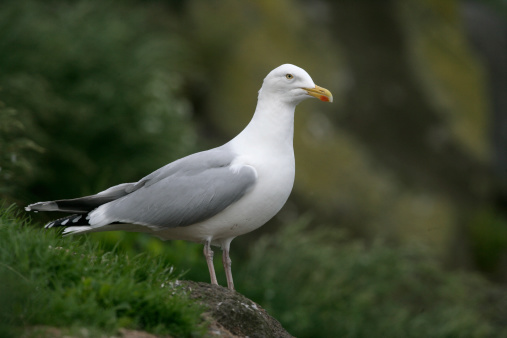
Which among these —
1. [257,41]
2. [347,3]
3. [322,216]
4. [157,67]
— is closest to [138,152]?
[157,67]

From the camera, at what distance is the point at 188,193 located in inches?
168

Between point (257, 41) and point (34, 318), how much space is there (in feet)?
26.0

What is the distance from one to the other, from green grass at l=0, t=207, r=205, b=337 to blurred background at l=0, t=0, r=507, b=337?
5.02 feet

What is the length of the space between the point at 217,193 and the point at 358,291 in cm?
316

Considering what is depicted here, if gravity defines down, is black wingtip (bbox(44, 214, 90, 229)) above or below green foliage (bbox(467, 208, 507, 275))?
below

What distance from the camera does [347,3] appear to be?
11.4m

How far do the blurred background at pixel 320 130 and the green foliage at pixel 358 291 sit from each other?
2 centimetres

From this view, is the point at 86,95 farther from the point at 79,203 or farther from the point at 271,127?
the point at 271,127

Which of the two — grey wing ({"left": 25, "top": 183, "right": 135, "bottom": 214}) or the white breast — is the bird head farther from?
grey wing ({"left": 25, "top": 183, "right": 135, "bottom": 214})

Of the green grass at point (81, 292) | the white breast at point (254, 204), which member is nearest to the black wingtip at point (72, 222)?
the white breast at point (254, 204)

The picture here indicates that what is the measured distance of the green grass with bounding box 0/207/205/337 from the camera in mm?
2990

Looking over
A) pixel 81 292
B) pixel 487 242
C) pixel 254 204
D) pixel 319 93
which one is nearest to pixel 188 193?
pixel 254 204

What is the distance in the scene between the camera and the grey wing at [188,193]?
4.18m

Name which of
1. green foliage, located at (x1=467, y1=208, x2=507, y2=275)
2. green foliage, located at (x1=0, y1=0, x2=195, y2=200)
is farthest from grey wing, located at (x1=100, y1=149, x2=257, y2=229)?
green foliage, located at (x1=467, y1=208, x2=507, y2=275)
